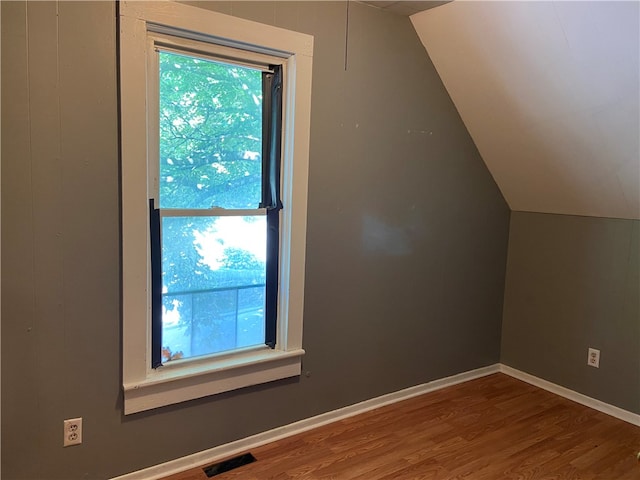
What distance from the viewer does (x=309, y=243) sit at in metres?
2.56

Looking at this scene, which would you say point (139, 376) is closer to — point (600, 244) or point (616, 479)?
point (616, 479)

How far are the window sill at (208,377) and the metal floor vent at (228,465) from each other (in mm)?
336

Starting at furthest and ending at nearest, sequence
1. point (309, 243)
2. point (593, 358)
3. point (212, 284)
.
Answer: point (593, 358)
point (309, 243)
point (212, 284)

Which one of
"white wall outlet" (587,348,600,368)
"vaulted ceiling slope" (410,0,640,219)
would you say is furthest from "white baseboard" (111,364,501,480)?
"vaulted ceiling slope" (410,0,640,219)

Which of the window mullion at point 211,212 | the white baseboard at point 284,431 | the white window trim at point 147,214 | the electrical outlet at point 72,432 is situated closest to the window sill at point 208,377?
the white window trim at point 147,214

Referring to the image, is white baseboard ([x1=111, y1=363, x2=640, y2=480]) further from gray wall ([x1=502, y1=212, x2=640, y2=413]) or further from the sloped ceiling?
the sloped ceiling

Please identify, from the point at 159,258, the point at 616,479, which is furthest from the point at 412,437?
the point at 159,258

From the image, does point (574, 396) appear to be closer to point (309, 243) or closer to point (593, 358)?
point (593, 358)

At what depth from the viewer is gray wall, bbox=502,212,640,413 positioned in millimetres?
2957

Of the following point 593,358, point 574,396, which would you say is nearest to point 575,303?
point 593,358

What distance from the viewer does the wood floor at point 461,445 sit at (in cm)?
234

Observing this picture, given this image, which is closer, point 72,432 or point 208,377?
point 72,432

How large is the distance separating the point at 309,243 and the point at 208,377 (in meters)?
0.83

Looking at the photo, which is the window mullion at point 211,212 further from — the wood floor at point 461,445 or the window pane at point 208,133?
the wood floor at point 461,445
